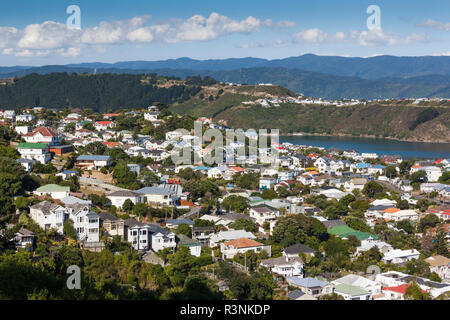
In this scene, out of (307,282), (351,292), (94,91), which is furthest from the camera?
(94,91)

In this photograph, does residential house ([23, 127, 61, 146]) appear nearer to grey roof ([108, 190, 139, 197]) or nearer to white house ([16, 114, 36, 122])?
grey roof ([108, 190, 139, 197])

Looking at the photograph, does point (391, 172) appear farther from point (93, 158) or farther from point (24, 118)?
point (24, 118)

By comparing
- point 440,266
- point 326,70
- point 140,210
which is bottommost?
point 440,266

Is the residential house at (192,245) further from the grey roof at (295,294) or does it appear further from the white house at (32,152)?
the white house at (32,152)

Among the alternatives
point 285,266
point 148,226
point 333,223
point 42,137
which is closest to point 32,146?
point 42,137
